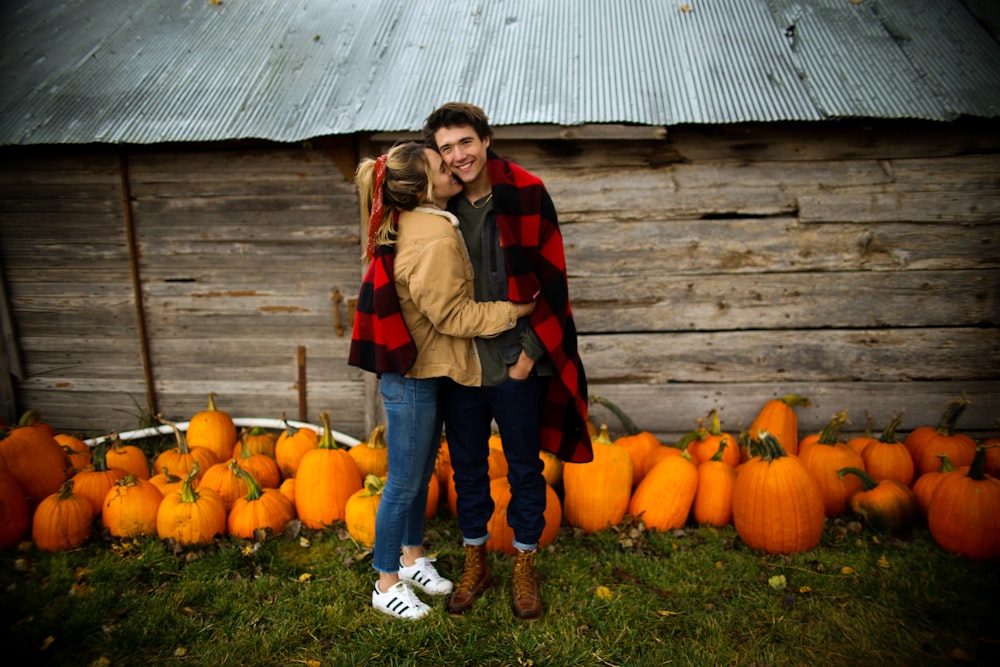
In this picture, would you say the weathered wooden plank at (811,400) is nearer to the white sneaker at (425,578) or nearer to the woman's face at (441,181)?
the white sneaker at (425,578)

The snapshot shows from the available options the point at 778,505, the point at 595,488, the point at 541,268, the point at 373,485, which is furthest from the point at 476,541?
the point at 778,505

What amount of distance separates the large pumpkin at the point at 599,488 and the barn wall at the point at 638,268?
98cm

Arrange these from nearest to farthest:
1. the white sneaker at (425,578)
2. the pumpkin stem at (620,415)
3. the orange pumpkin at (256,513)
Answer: the white sneaker at (425,578)
the orange pumpkin at (256,513)
the pumpkin stem at (620,415)

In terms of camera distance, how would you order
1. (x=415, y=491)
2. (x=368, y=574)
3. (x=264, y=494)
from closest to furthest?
(x=415, y=491) → (x=368, y=574) → (x=264, y=494)

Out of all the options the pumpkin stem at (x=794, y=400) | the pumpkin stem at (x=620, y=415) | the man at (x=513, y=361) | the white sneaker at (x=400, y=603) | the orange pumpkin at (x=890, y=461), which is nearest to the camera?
the man at (x=513, y=361)

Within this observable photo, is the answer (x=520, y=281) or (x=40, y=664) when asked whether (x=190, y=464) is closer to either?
(x=40, y=664)

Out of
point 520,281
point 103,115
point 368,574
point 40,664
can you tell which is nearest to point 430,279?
point 520,281

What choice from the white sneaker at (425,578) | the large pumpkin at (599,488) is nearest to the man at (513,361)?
the white sneaker at (425,578)

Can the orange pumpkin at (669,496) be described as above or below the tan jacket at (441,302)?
below

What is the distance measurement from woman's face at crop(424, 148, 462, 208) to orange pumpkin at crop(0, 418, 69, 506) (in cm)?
322

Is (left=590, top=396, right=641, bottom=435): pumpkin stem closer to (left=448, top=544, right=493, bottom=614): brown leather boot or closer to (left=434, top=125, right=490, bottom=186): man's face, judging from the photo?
(left=448, top=544, right=493, bottom=614): brown leather boot

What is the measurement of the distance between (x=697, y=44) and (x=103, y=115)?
4184 millimetres

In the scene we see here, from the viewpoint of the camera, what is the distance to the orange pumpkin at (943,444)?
409cm

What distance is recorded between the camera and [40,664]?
9.22 feet
